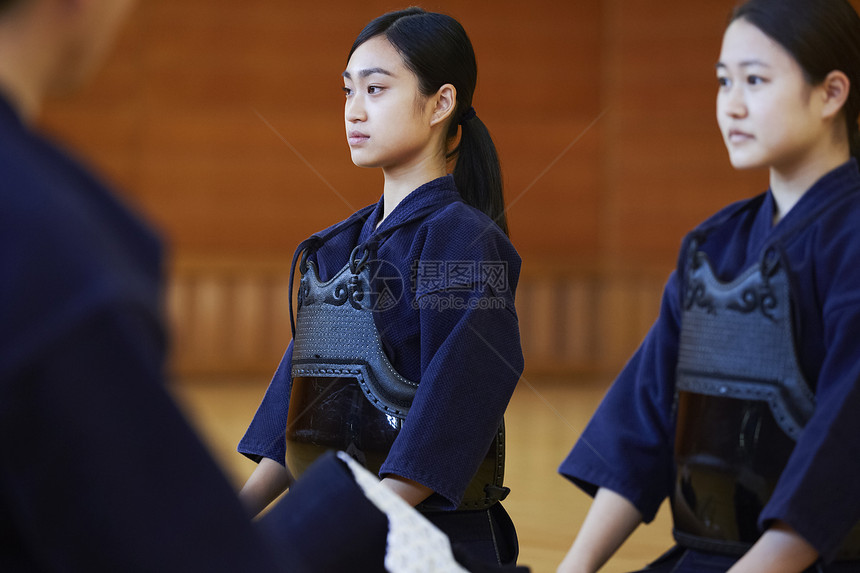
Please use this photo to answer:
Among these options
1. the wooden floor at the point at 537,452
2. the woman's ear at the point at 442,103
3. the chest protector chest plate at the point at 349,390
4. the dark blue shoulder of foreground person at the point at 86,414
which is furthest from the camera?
the wooden floor at the point at 537,452

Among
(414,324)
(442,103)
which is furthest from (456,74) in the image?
(414,324)

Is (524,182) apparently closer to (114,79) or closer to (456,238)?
(114,79)

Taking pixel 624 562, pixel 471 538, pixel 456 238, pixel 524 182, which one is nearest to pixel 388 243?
pixel 456 238

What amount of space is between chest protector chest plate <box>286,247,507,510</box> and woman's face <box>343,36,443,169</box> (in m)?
0.18

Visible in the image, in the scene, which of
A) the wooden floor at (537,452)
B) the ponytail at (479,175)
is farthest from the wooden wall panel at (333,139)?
the ponytail at (479,175)

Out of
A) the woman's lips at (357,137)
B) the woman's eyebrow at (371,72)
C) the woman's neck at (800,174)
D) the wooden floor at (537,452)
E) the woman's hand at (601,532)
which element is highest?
the woman's eyebrow at (371,72)

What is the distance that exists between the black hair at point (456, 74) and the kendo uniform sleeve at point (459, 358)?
135 mm

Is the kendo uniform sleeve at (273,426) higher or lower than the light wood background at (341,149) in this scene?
lower

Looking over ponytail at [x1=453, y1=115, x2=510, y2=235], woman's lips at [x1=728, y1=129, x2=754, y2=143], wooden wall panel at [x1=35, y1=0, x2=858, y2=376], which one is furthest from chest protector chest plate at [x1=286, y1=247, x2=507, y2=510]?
wooden wall panel at [x1=35, y1=0, x2=858, y2=376]

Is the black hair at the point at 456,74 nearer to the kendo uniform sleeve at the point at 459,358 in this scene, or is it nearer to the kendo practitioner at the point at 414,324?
the kendo practitioner at the point at 414,324

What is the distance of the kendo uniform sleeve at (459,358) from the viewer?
4.28 feet

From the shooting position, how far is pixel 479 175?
158 cm

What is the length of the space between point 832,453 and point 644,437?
296 millimetres

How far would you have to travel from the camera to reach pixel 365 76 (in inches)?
57.3
